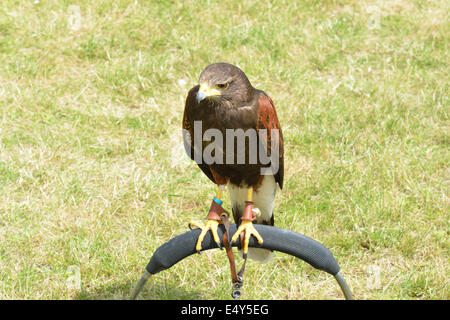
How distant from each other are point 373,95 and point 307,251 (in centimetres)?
344

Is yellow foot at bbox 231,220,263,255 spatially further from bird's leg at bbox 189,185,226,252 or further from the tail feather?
the tail feather

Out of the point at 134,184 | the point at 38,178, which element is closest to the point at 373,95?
the point at 134,184

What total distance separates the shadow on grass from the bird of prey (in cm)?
83

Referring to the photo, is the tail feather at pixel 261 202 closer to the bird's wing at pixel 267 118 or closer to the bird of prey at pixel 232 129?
the bird of prey at pixel 232 129

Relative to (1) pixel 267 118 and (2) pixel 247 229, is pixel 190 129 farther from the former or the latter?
(2) pixel 247 229

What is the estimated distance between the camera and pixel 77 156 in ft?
15.1

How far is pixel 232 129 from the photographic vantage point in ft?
8.87

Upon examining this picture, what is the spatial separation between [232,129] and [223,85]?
0.22m

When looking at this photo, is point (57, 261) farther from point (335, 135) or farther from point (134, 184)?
point (335, 135)

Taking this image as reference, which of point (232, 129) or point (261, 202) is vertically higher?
point (232, 129)

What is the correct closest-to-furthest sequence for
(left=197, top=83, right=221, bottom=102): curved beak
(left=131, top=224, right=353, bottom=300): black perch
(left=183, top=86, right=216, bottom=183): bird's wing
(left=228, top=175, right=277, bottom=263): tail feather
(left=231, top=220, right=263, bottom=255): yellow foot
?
(left=131, top=224, right=353, bottom=300): black perch → (left=231, top=220, right=263, bottom=255): yellow foot → (left=197, top=83, right=221, bottom=102): curved beak → (left=183, top=86, right=216, bottom=183): bird's wing → (left=228, top=175, right=277, bottom=263): tail feather

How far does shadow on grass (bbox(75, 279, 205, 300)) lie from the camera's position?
343cm

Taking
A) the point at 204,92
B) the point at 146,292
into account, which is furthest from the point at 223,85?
the point at 146,292

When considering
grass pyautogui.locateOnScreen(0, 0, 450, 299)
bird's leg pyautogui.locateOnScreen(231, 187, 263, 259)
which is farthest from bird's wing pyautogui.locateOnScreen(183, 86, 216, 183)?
grass pyautogui.locateOnScreen(0, 0, 450, 299)
